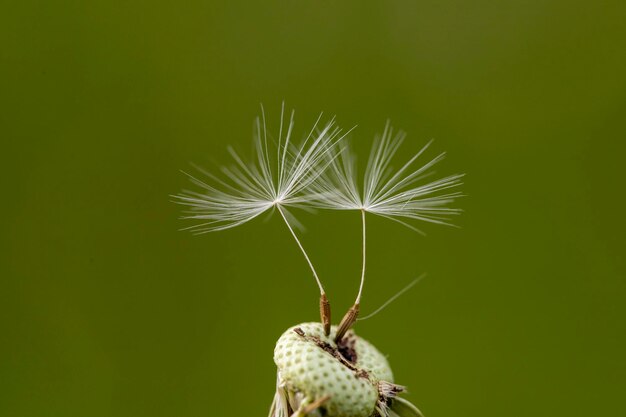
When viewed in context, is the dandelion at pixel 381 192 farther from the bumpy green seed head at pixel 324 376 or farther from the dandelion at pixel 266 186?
the bumpy green seed head at pixel 324 376

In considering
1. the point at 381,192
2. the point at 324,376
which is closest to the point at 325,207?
the point at 381,192

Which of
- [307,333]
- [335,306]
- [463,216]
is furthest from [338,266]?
[307,333]

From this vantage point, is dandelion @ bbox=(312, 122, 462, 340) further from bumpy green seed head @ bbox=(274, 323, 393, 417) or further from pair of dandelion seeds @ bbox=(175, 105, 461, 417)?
bumpy green seed head @ bbox=(274, 323, 393, 417)

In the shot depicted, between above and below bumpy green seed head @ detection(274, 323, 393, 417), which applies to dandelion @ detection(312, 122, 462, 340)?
above

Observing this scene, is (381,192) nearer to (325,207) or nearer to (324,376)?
(325,207)

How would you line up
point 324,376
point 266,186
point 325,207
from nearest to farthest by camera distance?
1. point 324,376
2. point 325,207
3. point 266,186

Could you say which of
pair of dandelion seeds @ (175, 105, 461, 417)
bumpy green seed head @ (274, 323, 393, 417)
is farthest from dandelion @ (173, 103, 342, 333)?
bumpy green seed head @ (274, 323, 393, 417)

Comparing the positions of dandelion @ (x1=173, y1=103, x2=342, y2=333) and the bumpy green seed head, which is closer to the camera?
the bumpy green seed head

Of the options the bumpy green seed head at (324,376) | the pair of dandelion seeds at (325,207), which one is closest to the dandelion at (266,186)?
the pair of dandelion seeds at (325,207)
